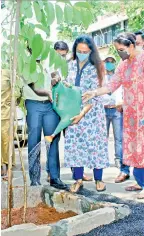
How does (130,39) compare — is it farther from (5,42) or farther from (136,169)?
(5,42)

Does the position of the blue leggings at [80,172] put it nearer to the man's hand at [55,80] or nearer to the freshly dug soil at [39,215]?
the man's hand at [55,80]

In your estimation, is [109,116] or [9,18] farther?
[109,116]

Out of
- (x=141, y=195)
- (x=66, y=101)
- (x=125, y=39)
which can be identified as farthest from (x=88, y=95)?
(x=141, y=195)

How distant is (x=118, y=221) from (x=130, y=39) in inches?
68.0

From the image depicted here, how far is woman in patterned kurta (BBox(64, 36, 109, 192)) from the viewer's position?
4.57 meters

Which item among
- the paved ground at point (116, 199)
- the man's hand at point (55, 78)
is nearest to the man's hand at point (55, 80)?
the man's hand at point (55, 78)

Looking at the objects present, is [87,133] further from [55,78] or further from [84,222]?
[84,222]

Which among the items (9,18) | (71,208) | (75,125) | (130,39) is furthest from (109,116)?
(9,18)

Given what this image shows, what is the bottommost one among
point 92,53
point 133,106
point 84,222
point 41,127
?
point 84,222

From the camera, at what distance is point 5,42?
307cm

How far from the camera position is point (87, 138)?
4676 millimetres

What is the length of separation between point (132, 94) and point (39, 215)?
1404 mm

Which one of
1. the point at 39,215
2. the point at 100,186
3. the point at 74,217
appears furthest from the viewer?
the point at 100,186

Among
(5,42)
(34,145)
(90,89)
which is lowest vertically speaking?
(34,145)
